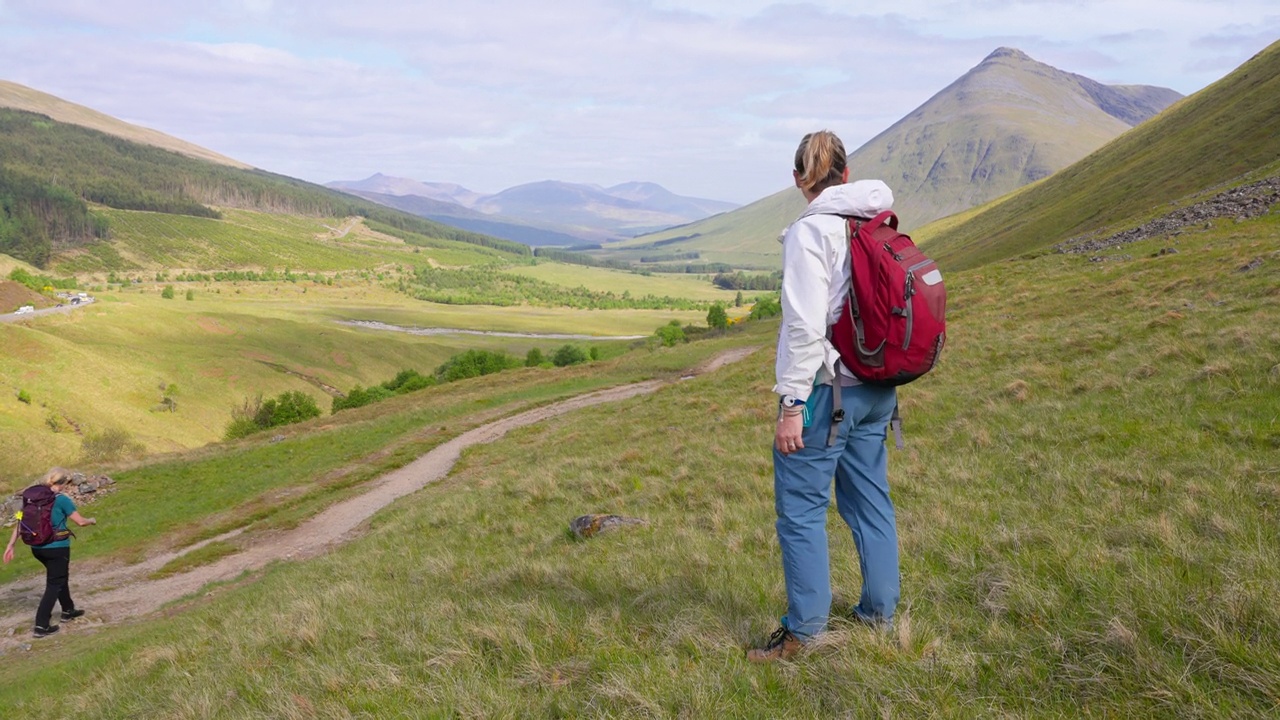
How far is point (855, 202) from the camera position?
4.28 m

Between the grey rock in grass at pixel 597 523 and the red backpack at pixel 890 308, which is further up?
the red backpack at pixel 890 308

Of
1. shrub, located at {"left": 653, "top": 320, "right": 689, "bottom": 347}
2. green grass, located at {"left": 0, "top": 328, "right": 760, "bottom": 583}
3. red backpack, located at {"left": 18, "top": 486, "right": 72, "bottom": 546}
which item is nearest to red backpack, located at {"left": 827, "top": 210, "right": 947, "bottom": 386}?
red backpack, located at {"left": 18, "top": 486, "right": 72, "bottom": 546}

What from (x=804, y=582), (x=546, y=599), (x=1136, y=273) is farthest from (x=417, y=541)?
(x=1136, y=273)

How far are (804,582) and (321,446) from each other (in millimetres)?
41164

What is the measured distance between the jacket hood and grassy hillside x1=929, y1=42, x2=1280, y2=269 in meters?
52.3

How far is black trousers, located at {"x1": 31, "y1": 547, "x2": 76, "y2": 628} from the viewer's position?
15.3m

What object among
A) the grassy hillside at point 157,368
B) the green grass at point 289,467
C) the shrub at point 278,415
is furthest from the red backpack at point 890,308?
the shrub at point 278,415

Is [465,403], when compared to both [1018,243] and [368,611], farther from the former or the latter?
[1018,243]

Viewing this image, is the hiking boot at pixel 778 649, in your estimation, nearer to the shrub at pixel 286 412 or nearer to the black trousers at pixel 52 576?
the black trousers at pixel 52 576

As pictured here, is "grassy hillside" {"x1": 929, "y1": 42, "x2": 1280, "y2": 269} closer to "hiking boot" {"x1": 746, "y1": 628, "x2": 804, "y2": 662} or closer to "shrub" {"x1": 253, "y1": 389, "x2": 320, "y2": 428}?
"hiking boot" {"x1": 746, "y1": 628, "x2": 804, "y2": 662}

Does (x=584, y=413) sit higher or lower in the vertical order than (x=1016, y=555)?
lower

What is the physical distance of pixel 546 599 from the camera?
6605 mm

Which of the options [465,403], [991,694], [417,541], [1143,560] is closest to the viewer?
[991,694]

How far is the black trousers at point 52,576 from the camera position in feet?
50.3
